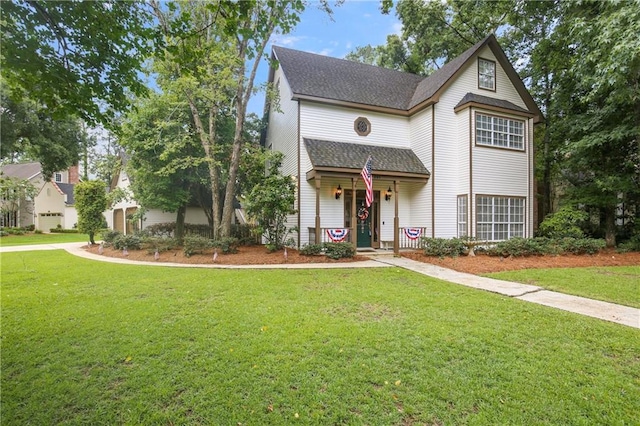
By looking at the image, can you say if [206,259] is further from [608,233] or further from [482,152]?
[608,233]

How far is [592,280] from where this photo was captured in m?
7.28

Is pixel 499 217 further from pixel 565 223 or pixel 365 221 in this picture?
pixel 365 221

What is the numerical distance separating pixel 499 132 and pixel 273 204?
10121 mm

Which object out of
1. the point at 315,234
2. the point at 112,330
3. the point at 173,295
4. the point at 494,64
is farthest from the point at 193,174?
the point at 494,64

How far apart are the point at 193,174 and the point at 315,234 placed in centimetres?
747

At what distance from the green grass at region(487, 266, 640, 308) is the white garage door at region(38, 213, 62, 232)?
39.2 metres

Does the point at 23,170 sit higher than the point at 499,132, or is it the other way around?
the point at 23,170

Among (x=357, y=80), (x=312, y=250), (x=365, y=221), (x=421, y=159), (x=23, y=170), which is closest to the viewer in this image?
(x=312, y=250)

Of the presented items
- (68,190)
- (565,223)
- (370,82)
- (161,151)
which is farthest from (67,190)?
(565,223)

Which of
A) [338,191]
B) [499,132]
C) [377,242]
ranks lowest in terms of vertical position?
[377,242]

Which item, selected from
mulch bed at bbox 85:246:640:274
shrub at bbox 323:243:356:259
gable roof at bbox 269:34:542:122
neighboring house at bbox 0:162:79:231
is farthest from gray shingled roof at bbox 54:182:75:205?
shrub at bbox 323:243:356:259

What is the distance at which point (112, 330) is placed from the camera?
13.9 ft

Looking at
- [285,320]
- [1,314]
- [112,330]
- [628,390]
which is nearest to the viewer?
[628,390]

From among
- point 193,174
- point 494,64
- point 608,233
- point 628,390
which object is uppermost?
point 494,64
